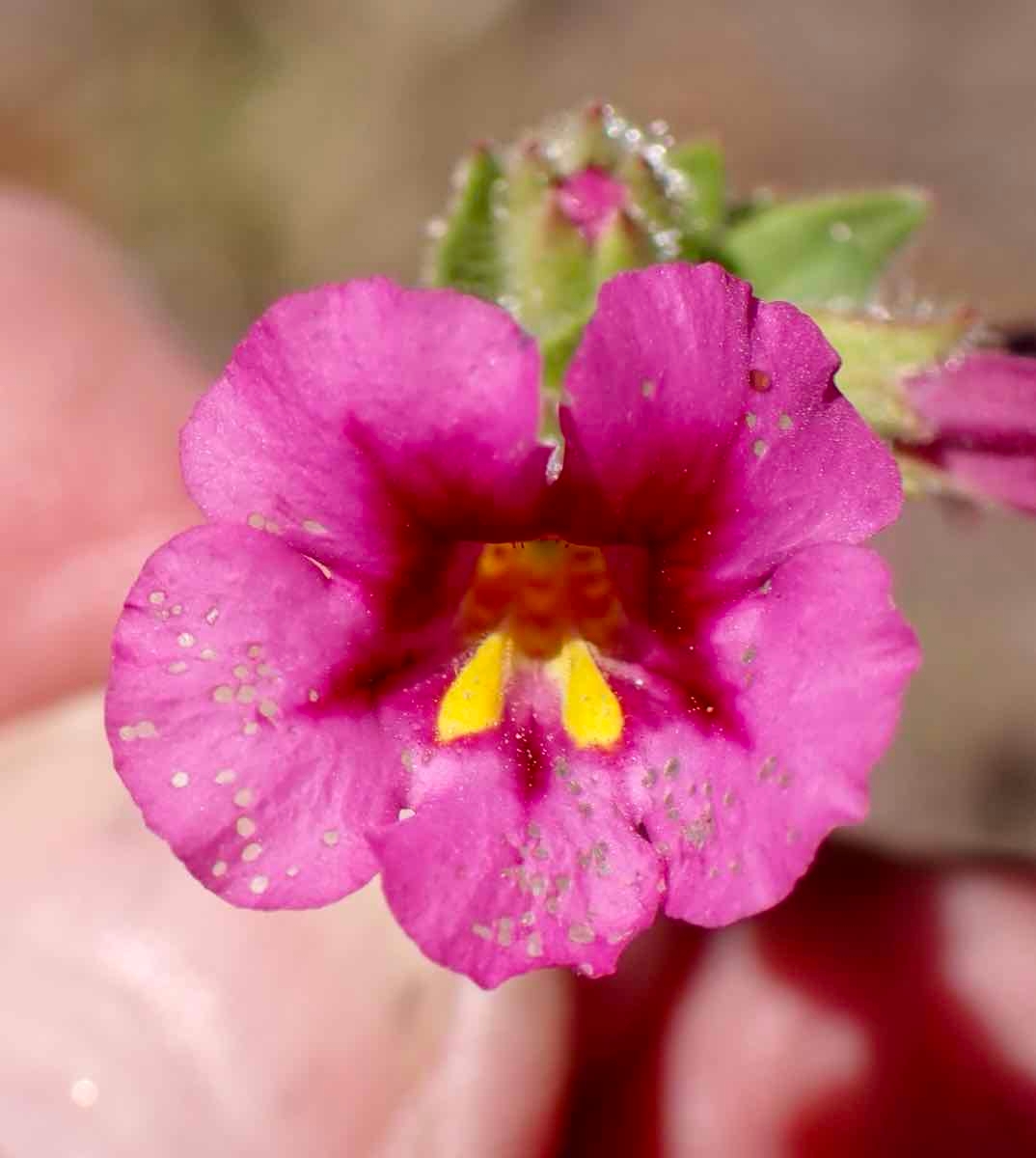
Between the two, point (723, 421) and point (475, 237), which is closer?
point (723, 421)

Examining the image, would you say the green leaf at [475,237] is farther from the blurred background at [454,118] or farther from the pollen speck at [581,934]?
the blurred background at [454,118]

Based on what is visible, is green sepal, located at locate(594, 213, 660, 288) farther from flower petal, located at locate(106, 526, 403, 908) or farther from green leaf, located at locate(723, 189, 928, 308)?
flower petal, located at locate(106, 526, 403, 908)

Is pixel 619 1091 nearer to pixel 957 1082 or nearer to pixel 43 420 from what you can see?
pixel 957 1082

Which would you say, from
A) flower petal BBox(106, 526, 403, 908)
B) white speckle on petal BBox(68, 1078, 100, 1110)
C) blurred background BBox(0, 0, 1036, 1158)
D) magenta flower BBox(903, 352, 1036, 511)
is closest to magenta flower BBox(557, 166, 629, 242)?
magenta flower BBox(903, 352, 1036, 511)

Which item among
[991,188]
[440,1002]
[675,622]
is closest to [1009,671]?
[991,188]

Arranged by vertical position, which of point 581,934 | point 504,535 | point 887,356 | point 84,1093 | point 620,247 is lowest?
point 84,1093

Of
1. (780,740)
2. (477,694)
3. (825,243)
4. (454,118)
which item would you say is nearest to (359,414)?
(477,694)

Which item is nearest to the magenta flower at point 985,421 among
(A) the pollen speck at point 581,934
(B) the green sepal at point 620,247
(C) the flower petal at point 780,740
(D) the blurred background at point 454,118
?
(B) the green sepal at point 620,247

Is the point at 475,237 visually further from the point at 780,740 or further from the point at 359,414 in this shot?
the point at 780,740
